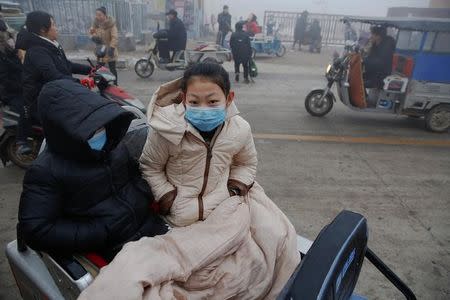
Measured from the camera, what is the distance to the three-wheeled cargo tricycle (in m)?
5.49

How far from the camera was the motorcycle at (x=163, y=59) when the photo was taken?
30.8 ft

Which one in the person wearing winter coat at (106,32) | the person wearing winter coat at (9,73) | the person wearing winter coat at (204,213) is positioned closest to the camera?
the person wearing winter coat at (204,213)

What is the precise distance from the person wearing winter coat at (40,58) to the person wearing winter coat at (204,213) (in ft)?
6.54

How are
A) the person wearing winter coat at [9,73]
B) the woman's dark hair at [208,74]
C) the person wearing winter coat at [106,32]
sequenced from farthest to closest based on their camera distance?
the person wearing winter coat at [106,32], the person wearing winter coat at [9,73], the woman's dark hair at [208,74]

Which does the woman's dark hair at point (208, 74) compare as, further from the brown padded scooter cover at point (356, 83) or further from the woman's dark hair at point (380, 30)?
the woman's dark hair at point (380, 30)

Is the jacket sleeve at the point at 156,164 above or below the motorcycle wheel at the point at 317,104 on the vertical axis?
above

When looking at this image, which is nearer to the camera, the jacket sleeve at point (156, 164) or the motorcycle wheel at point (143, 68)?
the jacket sleeve at point (156, 164)

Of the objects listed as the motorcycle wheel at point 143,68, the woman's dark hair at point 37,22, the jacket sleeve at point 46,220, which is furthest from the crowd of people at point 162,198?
the motorcycle wheel at point 143,68

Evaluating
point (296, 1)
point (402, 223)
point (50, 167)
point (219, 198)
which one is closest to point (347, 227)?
point (219, 198)

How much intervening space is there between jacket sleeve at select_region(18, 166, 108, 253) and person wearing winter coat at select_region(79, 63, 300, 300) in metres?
0.25

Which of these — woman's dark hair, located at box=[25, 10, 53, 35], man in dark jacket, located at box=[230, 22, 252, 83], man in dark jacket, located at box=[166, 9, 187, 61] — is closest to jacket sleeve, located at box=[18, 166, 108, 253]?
woman's dark hair, located at box=[25, 10, 53, 35]

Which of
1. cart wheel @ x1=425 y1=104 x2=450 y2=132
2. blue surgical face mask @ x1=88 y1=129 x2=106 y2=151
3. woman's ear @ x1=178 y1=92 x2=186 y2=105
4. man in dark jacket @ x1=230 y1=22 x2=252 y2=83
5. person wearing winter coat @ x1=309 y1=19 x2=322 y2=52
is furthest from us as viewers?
person wearing winter coat @ x1=309 y1=19 x2=322 y2=52

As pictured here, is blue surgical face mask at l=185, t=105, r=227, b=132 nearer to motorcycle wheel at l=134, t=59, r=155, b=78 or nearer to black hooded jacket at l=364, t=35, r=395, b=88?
black hooded jacket at l=364, t=35, r=395, b=88

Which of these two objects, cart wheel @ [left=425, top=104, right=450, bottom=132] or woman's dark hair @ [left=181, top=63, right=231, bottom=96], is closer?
woman's dark hair @ [left=181, top=63, right=231, bottom=96]
